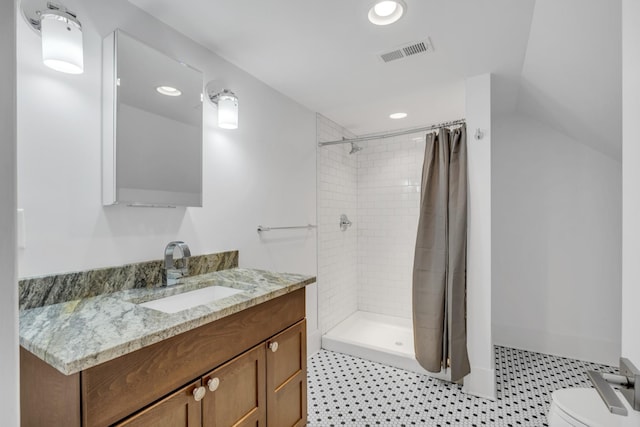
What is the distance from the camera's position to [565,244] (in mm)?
2832

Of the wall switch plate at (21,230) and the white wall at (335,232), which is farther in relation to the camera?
the white wall at (335,232)

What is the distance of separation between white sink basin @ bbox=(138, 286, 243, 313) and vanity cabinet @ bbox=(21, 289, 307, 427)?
0.26 meters

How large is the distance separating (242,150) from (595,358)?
3.43 m

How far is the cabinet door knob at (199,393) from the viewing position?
3.54ft

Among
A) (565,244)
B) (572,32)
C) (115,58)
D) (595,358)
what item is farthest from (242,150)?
(595,358)

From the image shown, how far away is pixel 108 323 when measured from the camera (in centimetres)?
101

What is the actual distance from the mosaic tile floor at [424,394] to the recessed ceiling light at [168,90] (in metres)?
2.04

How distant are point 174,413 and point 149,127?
4.02 ft

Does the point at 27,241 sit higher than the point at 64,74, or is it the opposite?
the point at 64,74

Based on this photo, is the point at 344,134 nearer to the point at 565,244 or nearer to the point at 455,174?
the point at 455,174

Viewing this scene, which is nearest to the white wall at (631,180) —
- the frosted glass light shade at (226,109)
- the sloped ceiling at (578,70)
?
the sloped ceiling at (578,70)

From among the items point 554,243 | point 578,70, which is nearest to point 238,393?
point 578,70

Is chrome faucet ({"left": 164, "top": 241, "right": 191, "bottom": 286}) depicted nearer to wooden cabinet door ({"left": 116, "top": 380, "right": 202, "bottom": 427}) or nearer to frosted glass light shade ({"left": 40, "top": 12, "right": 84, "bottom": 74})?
wooden cabinet door ({"left": 116, "top": 380, "right": 202, "bottom": 427})

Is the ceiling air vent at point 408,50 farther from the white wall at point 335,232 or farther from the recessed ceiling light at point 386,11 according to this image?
the white wall at point 335,232
